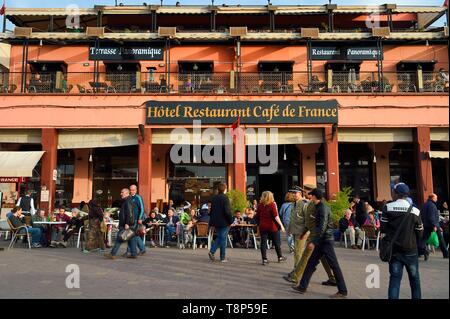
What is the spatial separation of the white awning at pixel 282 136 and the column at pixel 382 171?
12.0 ft

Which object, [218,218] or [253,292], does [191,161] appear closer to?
[218,218]

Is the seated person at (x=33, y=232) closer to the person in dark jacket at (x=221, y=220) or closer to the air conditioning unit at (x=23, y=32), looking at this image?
the person in dark jacket at (x=221, y=220)

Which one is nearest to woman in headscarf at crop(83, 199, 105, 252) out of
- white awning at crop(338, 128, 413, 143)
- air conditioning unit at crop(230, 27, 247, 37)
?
air conditioning unit at crop(230, 27, 247, 37)

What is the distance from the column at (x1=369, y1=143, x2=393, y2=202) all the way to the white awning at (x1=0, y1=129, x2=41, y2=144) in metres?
14.9

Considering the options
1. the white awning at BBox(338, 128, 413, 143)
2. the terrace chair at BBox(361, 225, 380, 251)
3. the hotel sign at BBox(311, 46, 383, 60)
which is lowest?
the terrace chair at BBox(361, 225, 380, 251)

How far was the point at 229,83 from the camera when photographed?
725 inches

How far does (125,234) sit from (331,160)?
10259 mm

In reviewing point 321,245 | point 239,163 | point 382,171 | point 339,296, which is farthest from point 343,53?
point 339,296

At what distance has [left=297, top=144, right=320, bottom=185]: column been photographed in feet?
63.9

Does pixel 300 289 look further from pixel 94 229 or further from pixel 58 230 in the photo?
pixel 58 230

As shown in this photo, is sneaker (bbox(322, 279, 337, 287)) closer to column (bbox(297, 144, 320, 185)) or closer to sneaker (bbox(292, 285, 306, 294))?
sneaker (bbox(292, 285, 306, 294))

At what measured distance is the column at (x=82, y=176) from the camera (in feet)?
64.3

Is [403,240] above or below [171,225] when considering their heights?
above
